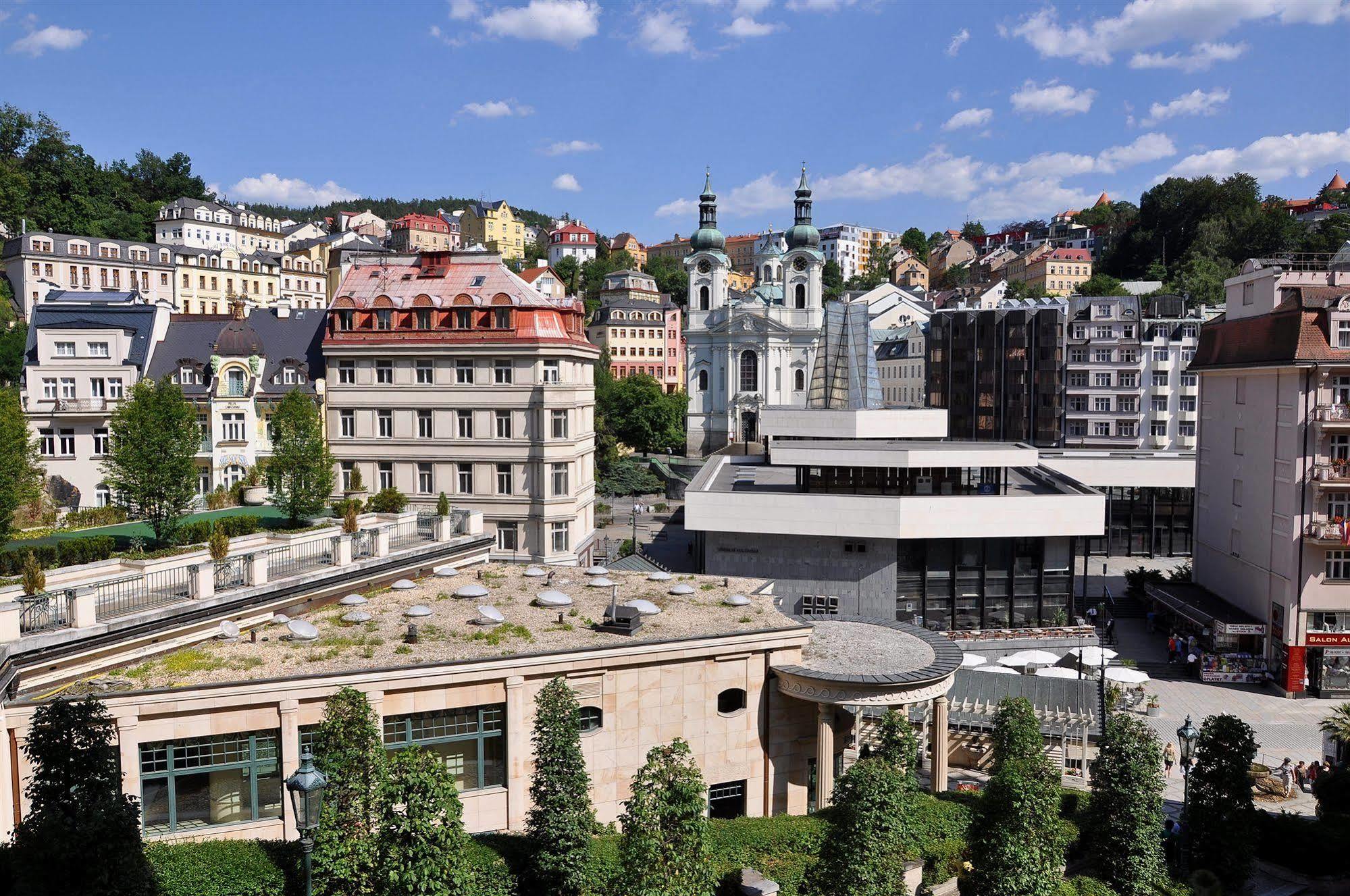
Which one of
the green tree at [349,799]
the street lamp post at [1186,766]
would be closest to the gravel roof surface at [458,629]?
the green tree at [349,799]

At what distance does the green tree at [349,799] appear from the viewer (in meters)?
15.1

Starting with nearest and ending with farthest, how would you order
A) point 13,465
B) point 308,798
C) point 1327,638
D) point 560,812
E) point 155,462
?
point 308,798 < point 560,812 < point 13,465 < point 155,462 < point 1327,638

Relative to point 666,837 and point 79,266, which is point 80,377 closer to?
point 666,837

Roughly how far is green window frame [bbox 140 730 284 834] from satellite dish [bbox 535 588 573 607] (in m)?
8.29

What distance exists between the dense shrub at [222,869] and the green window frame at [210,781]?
66.6 inches

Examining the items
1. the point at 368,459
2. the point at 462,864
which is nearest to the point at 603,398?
the point at 368,459

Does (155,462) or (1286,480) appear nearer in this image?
(155,462)

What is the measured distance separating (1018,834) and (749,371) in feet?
298

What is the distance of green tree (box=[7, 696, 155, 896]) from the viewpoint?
14039mm

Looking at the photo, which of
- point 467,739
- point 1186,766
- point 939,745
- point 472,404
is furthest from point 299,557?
point 1186,766

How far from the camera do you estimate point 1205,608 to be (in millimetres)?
44188

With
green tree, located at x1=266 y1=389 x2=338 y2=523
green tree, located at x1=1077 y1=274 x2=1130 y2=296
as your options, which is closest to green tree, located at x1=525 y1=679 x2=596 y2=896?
green tree, located at x1=266 y1=389 x2=338 y2=523

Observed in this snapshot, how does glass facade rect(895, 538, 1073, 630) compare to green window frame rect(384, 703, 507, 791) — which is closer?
green window frame rect(384, 703, 507, 791)

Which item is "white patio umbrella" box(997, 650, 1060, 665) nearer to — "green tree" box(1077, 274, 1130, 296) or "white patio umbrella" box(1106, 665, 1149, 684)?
"white patio umbrella" box(1106, 665, 1149, 684)
